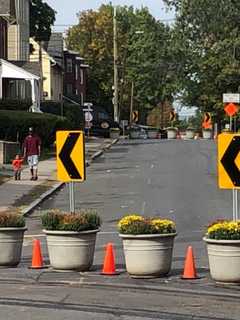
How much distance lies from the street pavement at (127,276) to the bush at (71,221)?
27.2 inches

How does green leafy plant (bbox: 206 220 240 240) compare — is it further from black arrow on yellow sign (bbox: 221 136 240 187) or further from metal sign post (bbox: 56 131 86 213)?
metal sign post (bbox: 56 131 86 213)

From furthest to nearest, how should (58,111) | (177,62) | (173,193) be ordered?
(177,62)
(58,111)
(173,193)

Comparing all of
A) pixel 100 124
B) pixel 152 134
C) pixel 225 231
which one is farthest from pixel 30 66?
pixel 225 231

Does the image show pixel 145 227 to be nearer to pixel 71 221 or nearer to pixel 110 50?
pixel 71 221

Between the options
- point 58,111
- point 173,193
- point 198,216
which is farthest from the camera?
point 58,111

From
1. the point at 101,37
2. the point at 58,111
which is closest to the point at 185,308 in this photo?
the point at 58,111

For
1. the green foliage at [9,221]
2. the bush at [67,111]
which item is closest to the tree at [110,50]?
the bush at [67,111]

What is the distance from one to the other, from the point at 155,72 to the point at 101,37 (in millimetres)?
26929

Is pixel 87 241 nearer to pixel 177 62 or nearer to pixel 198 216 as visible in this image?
pixel 198 216

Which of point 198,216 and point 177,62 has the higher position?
point 177,62

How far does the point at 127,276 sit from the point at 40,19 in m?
72.2

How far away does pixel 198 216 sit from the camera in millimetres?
21250

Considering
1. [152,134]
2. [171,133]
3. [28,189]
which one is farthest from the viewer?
[171,133]

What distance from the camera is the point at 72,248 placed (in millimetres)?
12695
